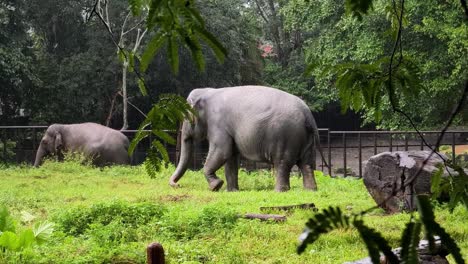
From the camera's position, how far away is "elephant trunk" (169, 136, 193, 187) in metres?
11.1

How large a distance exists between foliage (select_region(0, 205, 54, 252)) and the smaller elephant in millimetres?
10541

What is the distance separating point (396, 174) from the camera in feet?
23.0

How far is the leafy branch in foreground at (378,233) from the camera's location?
131cm

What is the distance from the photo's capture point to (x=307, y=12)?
19.6 metres

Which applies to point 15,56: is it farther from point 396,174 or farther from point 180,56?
point 396,174

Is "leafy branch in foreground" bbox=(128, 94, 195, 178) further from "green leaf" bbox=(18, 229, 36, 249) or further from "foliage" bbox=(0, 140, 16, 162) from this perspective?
"foliage" bbox=(0, 140, 16, 162)

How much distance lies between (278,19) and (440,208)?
2264cm

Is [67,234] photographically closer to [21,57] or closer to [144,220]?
[144,220]

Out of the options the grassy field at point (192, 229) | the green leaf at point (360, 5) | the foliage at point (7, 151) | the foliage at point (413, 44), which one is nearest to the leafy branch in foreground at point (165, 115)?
the green leaf at point (360, 5)

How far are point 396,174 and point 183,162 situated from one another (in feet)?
15.7

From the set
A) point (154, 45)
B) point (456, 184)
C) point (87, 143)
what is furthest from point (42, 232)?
point (87, 143)

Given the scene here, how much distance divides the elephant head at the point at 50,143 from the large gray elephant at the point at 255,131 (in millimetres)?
5640

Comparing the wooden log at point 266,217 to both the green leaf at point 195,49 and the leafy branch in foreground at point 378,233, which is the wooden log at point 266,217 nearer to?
the green leaf at point 195,49

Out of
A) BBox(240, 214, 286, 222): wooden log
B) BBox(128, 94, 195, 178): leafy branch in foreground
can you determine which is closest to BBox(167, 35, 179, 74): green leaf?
BBox(128, 94, 195, 178): leafy branch in foreground
